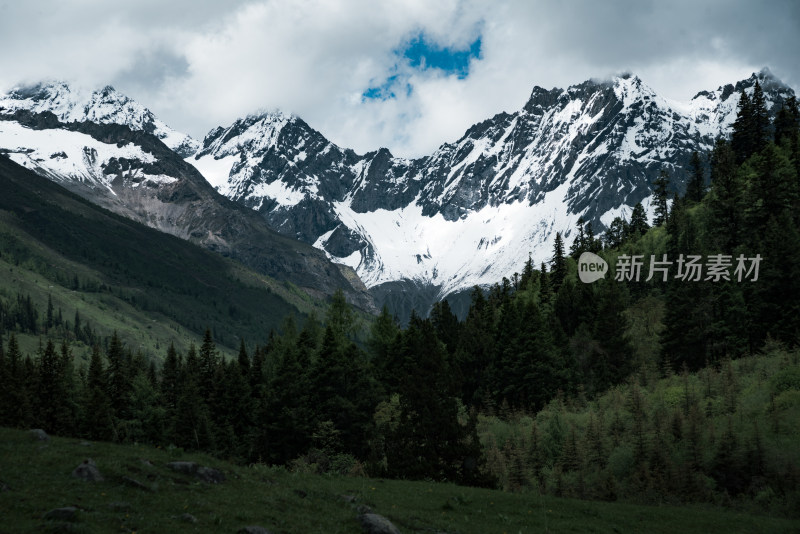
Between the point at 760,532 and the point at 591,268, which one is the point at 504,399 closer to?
the point at 760,532

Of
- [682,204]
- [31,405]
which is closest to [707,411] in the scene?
[31,405]

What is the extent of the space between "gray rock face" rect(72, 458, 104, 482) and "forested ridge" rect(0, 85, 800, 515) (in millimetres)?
19662

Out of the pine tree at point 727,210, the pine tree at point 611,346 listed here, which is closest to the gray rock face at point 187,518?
the pine tree at point 611,346

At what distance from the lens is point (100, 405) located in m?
68.7

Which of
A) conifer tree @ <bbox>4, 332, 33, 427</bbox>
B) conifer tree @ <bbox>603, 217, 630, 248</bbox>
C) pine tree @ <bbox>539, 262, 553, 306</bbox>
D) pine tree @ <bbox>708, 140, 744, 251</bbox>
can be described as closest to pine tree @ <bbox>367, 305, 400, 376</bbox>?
pine tree @ <bbox>539, 262, 553, 306</bbox>

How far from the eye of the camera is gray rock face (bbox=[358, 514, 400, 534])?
2211 cm

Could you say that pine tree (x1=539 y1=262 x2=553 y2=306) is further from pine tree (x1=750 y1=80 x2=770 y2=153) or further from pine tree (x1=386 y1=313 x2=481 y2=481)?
pine tree (x1=386 y1=313 x2=481 y2=481)

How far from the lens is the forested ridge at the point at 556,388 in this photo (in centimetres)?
3962

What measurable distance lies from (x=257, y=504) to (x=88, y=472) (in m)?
5.75

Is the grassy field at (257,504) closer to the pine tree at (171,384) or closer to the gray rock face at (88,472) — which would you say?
the gray rock face at (88,472)

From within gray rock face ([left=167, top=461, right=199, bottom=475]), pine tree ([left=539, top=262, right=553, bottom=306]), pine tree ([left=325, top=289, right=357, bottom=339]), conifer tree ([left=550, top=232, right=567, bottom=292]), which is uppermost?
conifer tree ([left=550, top=232, right=567, bottom=292])

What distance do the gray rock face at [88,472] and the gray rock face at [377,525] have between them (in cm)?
897

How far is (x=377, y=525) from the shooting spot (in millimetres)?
22328

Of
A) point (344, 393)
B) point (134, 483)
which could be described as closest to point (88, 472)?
point (134, 483)
